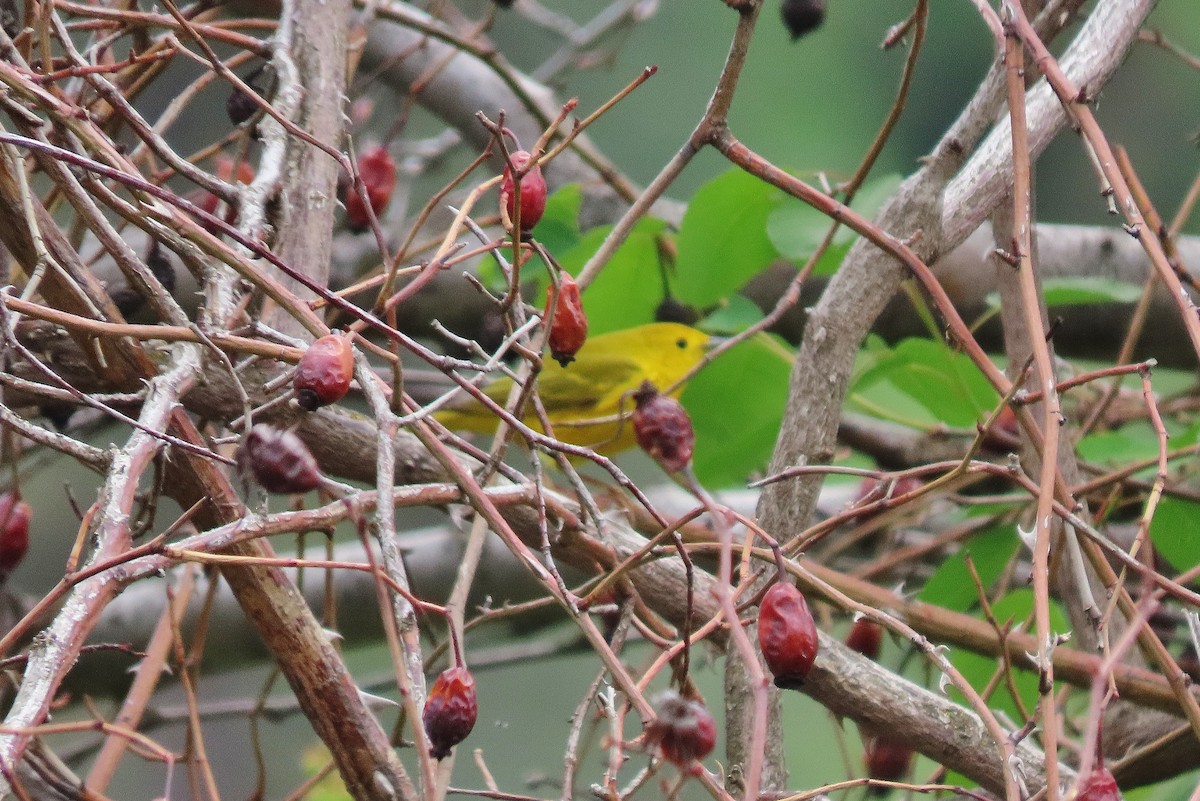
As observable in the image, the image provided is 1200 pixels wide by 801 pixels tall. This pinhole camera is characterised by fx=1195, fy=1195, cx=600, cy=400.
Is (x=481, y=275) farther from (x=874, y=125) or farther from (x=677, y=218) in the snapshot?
(x=874, y=125)

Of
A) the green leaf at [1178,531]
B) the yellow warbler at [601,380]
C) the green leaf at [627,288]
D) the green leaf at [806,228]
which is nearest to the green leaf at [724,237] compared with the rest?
the green leaf at [806,228]

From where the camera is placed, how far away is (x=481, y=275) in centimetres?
205

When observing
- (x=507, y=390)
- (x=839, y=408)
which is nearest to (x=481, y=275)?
(x=507, y=390)

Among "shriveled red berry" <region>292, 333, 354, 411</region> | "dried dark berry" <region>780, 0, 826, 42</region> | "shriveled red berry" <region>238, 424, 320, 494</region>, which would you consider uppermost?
"dried dark berry" <region>780, 0, 826, 42</region>

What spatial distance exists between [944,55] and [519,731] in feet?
15.4

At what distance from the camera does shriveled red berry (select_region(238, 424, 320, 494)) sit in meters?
0.66

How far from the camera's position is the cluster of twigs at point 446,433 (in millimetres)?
736

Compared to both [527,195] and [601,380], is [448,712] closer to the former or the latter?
[527,195]

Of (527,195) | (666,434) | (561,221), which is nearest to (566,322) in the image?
(527,195)

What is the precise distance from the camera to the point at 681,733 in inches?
24.6

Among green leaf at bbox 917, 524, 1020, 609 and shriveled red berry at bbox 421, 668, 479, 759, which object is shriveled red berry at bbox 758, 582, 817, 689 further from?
green leaf at bbox 917, 524, 1020, 609

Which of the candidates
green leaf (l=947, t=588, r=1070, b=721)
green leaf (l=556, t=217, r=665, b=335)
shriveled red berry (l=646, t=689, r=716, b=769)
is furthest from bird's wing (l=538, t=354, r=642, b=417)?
shriveled red berry (l=646, t=689, r=716, b=769)

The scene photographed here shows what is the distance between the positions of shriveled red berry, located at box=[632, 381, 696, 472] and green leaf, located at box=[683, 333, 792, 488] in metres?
0.89

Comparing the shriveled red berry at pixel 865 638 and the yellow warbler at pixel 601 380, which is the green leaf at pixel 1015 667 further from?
the yellow warbler at pixel 601 380
